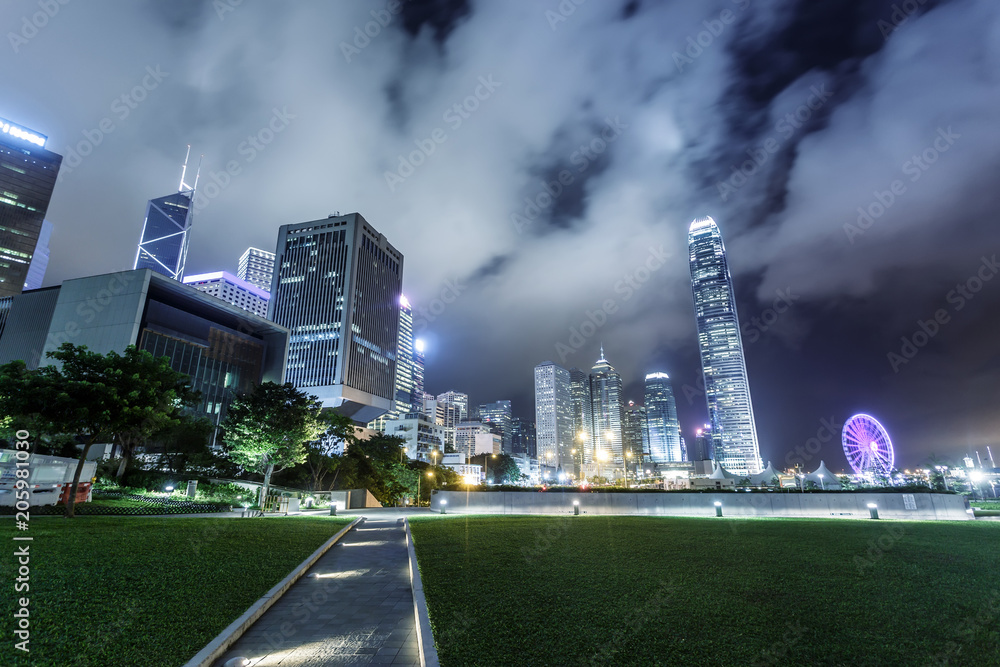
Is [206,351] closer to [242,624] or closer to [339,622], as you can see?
[339,622]

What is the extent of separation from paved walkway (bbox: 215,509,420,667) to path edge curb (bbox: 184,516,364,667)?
100 mm

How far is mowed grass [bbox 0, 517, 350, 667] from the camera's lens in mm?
5440

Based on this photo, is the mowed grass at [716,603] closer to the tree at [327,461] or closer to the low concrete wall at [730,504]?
the low concrete wall at [730,504]

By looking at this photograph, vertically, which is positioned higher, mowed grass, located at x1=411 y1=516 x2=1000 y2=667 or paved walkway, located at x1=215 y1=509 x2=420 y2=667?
mowed grass, located at x1=411 y1=516 x2=1000 y2=667

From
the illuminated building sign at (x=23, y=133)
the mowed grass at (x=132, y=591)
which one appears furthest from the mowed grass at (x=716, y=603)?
the illuminated building sign at (x=23, y=133)

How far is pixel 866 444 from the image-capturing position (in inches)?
2707

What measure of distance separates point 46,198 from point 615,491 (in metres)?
180

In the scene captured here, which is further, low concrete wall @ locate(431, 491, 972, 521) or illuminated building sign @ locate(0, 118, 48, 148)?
illuminated building sign @ locate(0, 118, 48, 148)

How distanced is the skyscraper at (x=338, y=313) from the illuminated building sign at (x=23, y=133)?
284ft

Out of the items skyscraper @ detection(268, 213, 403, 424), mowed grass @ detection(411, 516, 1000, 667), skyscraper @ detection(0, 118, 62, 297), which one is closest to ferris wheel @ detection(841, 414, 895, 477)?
mowed grass @ detection(411, 516, 1000, 667)

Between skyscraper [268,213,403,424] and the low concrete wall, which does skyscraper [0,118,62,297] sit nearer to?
skyscraper [268,213,403,424]

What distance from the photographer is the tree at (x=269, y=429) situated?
3434 cm

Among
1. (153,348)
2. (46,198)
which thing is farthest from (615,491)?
(46,198)

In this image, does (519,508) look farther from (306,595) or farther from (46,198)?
(46,198)
